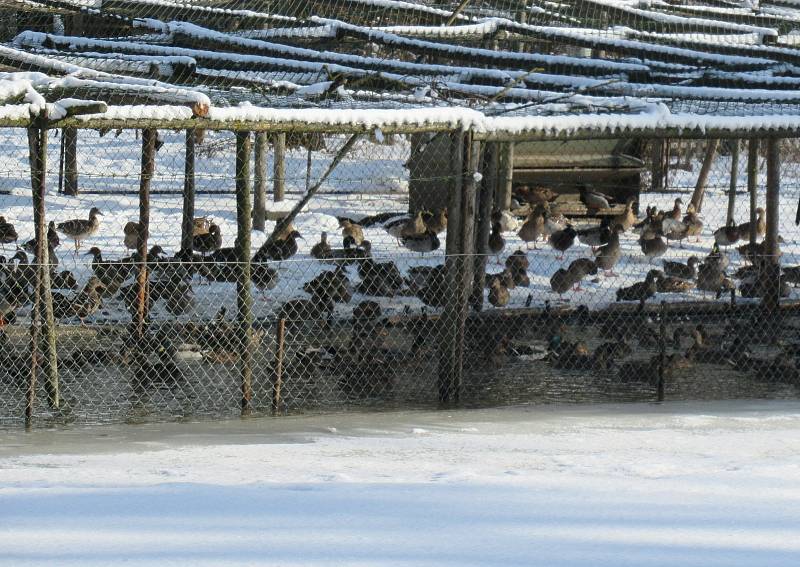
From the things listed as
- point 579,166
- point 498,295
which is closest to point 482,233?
point 498,295

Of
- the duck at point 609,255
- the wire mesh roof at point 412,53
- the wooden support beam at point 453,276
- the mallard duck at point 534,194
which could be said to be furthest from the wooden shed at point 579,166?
the wooden support beam at point 453,276

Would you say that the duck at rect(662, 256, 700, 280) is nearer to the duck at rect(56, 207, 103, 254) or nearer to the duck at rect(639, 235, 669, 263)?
the duck at rect(639, 235, 669, 263)

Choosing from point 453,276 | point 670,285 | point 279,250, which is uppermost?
point 453,276

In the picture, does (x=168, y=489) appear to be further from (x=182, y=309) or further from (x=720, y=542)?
(x=182, y=309)

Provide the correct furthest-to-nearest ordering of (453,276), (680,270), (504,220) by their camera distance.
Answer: (504,220), (680,270), (453,276)

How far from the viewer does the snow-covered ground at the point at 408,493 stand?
429 centimetres

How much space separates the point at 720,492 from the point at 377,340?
16.4 ft

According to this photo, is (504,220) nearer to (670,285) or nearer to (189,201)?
(670,285)

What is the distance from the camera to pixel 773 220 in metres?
11.6

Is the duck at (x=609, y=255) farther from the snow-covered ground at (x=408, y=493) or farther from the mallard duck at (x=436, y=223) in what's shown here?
the snow-covered ground at (x=408, y=493)

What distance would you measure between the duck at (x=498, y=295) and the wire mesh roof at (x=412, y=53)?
172 cm

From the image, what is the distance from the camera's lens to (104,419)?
26.5 feet

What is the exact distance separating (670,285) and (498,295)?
234 cm

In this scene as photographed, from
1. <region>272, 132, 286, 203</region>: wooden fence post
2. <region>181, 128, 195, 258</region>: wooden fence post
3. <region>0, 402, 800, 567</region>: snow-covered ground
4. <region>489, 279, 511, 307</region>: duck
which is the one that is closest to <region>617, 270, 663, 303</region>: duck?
<region>489, 279, 511, 307</region>: duck
